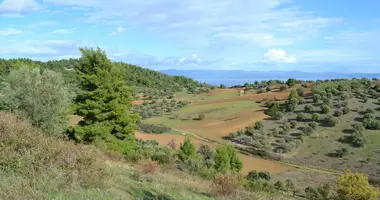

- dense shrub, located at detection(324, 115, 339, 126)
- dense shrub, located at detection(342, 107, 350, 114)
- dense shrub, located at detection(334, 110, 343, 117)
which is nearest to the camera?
dense shrub, located at detection(324, 115, 339, 126)

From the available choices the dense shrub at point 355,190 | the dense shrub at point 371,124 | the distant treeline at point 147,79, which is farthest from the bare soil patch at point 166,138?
the distant treeline at point 147,79

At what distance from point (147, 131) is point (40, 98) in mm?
22902

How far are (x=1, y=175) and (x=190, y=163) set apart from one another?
14.6 metres

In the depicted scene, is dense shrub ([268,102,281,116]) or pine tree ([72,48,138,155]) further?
dense shrub ([268,102,281,116])

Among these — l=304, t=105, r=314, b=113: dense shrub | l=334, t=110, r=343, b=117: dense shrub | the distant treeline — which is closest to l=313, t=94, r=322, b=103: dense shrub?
l=304, t=105, r=314, b=113: dense shrub

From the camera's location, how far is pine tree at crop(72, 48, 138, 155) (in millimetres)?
21438

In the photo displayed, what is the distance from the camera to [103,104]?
22.0 m

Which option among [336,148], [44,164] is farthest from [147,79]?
[44,164]

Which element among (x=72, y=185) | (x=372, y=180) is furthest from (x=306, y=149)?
(x=72, y=185)

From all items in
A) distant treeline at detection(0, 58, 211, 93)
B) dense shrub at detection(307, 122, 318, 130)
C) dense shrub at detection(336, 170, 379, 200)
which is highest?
distant treeline at detection(0, 58, 211, 93)

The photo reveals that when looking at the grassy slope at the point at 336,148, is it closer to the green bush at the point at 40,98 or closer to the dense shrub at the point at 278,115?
the dense shrub at the point at 278,115

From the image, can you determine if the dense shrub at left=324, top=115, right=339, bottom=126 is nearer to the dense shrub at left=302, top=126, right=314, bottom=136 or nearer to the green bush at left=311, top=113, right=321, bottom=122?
the green bush at left=311, top=113, right=321, bottom=122

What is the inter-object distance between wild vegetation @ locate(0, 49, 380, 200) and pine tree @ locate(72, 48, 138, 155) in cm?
7

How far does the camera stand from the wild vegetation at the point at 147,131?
816 cm
